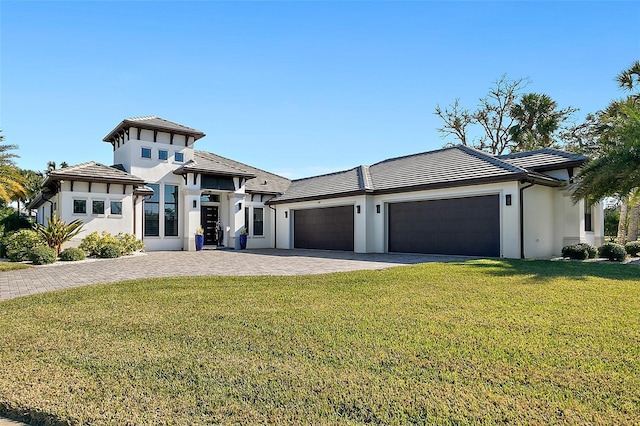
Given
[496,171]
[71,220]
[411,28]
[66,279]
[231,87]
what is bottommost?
[66,279]

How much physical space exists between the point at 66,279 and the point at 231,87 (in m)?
9.06

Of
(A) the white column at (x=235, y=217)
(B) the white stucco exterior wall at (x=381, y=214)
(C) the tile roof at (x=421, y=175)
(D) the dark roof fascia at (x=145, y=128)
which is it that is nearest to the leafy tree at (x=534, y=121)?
(C) the tile roof at (x=421, y=175)

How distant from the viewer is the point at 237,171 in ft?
74.4

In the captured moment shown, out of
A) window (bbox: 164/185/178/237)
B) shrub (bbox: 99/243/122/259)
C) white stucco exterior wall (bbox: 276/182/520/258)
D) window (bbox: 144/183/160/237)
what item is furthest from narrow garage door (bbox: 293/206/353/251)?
shrub (bbox: 99/243/122/259)

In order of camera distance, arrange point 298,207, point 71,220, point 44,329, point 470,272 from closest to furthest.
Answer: point 44,329, point 470,272, point 71,220, point 298,207

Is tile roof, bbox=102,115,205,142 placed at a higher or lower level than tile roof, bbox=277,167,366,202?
higher

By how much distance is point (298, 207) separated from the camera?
2289cm

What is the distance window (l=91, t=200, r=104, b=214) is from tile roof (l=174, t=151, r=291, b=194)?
4287 millimetres

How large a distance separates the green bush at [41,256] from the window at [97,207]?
496 centimetres

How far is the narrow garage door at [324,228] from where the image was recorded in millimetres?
19906

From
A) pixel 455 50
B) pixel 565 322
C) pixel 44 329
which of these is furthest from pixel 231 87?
pixel 565 322

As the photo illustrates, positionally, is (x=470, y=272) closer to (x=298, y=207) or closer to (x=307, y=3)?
(x=307, y=3)

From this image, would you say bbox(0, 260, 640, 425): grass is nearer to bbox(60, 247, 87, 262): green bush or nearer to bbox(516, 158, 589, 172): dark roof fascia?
bbox(60, 247, 87, 262): green bush

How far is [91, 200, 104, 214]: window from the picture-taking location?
1822 cm
